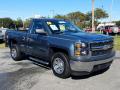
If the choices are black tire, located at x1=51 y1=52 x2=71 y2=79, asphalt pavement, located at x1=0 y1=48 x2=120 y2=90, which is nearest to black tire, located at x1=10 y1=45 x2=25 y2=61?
asphalt pavement, located at x1=0 y1=48 x2=120 y2=90

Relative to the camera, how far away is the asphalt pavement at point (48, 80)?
6699mm

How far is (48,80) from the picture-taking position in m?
7.48

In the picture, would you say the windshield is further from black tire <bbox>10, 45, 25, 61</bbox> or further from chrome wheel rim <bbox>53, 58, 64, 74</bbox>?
black tire <bbox>10, 45, 25, 61</bbox>

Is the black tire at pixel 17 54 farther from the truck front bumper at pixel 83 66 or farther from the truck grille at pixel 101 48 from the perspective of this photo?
the truck grille at pixel 101 48

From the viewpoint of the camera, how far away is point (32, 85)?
6941 millimetres

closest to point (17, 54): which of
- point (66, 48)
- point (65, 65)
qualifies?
point (65, 65)

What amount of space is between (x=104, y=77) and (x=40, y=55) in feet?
7.84

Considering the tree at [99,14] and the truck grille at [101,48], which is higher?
the tree at [99,14]

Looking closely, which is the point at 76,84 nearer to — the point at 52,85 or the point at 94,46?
the point at 52,85

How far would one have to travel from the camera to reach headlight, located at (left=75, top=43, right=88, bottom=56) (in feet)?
22.7

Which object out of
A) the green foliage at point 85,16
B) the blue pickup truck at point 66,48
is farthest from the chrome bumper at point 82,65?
the green foliage at point 85,16

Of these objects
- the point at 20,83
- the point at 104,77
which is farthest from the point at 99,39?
the point at 20,83

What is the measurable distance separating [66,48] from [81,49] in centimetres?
51

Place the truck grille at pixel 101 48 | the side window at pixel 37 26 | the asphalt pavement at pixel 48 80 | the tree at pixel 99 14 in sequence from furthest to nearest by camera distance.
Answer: the tree at pixel 99 14 → the side window at pixel 37 26 → the truck grille at pixel 101 48 → the asphalt pavement at pixel 48 80
